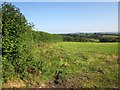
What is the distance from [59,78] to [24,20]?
2.96 meters

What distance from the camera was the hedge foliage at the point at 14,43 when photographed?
829 centimetres

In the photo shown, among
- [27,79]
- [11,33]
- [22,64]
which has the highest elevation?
[11,33]

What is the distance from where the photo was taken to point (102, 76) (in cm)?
1252

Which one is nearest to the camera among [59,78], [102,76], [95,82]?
[59,78]

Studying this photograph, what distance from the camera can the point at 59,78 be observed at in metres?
10.5

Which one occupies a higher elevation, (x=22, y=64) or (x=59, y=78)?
(x=22, y=64)

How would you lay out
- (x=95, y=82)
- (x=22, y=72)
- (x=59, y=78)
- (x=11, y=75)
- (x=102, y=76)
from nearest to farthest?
1. (x=11, y=75)
2. (x=22, y=72)
3. (x=59, y=78)
4. (x=95, y=82)
5. (x=102, y=76)

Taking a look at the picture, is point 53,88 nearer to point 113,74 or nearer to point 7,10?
point 7,10

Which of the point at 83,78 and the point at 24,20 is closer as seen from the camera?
the point at 24,20

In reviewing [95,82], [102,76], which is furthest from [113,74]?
[95,82]

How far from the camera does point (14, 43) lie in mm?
8633

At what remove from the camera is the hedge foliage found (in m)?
8.29

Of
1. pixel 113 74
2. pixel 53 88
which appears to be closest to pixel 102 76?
pixel 113 74

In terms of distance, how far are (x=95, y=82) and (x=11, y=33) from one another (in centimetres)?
480
